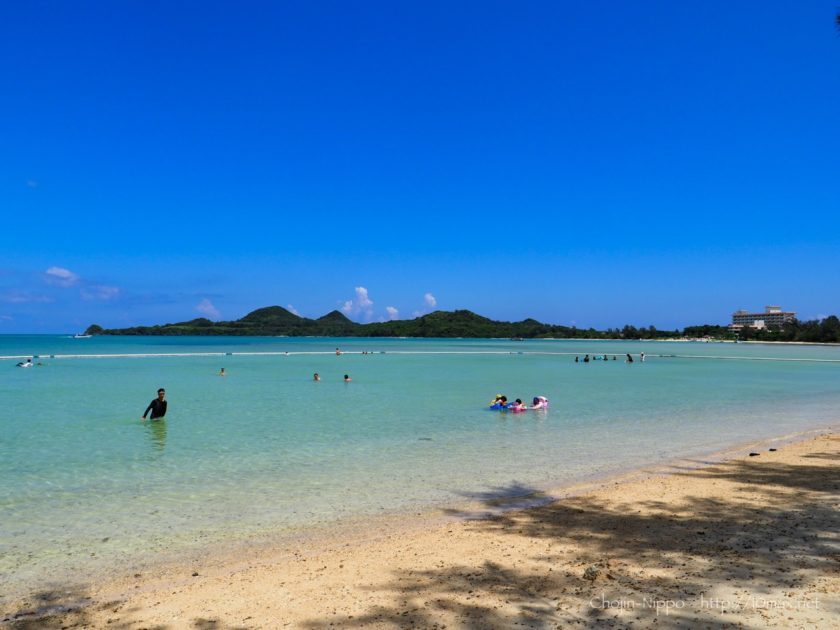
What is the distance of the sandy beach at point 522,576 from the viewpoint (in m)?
5.22

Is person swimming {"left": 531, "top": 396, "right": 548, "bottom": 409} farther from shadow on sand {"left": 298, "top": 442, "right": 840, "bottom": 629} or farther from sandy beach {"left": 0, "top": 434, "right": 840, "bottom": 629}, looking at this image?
sandy beach {"left": 0, "top": 434, "right": 840, "bottom": 629}

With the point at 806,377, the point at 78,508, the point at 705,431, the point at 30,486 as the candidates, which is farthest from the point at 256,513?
the point at 806,377

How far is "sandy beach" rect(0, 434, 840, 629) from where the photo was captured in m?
5.22

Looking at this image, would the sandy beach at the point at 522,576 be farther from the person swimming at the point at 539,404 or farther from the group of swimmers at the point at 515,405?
the person swimming at the point at 539,404

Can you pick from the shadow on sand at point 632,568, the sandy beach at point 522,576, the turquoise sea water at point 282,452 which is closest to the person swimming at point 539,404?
the turquoise sea water at point 282,452

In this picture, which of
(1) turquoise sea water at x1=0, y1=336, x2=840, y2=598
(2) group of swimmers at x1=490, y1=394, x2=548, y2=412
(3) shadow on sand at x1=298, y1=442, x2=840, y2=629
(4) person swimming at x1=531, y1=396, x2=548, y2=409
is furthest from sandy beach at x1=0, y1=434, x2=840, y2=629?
(4) person swimming at x1=531, y1=396, x2=548, y2=409

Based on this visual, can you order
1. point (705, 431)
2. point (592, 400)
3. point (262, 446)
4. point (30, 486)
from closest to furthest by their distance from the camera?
point (30, 486) → point (262, 446) → point (705, 431) → point (592, 400)

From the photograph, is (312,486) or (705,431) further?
(705,431)

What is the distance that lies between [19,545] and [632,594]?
775 centimetres

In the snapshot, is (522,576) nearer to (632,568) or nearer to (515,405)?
(632,568)

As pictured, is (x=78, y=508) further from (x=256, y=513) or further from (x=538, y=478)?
(x=538, y=478)

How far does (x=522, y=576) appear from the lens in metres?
6.19

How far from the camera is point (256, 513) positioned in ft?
30.3

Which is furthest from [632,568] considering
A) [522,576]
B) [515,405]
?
[515,405]
